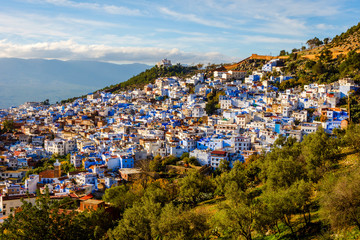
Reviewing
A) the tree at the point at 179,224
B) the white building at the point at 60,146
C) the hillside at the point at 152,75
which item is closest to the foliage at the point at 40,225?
the tree at the point at 179,224

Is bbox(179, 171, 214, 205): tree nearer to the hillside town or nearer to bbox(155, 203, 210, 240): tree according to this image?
the hillside town

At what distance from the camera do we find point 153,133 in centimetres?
3522

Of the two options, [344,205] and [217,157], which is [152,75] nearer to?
[217,157]

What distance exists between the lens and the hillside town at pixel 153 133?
26.6m

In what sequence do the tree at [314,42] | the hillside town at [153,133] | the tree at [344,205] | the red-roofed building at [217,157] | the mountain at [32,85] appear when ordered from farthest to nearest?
1. the mountain at [32,85]
2. the tree at [314,42]
3. the red-roofed building at [217,157]
4. the hillside town at [153,133]
5. the tree at [344,205]

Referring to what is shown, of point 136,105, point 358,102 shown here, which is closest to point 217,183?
point 358,102

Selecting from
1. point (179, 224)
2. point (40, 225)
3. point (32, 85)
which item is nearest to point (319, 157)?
point (179, 224)

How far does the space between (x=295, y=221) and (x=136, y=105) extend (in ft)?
140

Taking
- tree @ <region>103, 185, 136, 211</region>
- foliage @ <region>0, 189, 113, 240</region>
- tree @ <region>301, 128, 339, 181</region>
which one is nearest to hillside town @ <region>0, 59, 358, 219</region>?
tree @ <region>103, 185, 136, 211</region>

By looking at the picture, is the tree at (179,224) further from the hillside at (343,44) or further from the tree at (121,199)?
the hillside at (343,44)

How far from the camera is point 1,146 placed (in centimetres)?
3847

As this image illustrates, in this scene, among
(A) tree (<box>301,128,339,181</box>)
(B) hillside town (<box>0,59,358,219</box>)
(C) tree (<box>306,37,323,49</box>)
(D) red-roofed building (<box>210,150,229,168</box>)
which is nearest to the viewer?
(A) tree (<box>301,128,339,181</box>)

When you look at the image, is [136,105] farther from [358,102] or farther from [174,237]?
[174,237]

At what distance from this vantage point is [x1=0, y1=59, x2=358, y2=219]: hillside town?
26.6 meters
